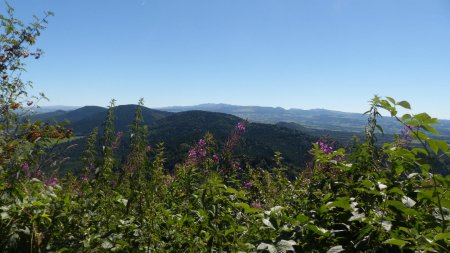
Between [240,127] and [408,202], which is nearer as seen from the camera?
[408,202]

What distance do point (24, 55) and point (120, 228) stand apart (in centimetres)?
620

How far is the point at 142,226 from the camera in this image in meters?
2.93

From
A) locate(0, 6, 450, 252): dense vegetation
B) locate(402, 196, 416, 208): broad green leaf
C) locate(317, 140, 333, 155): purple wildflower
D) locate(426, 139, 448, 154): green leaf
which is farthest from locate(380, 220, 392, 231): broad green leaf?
locate(317, 140, 333, 155): purple wildflower

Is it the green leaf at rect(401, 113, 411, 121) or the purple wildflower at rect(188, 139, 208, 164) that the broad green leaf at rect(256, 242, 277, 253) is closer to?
the green leaf at rect(401, 113, 411, 121)

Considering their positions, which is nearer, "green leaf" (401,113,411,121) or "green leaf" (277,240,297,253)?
"green leaf" (401,113,411,121)

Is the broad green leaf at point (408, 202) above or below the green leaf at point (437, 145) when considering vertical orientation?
below

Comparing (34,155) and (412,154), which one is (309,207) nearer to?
(412,154)

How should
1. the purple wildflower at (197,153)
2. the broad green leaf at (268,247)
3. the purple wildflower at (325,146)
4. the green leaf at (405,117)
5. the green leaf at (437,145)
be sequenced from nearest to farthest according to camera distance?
1. the green leaf at (437,145)
2. the green leaf at (405,117)
3. the broad green leaf at (268,247)
4. the purple wildflower at (197,153)
5. the purple wildflower at (325,146)

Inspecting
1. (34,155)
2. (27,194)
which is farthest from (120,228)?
(34,155)

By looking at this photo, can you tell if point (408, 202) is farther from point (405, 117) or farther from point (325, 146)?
point (325, 146)

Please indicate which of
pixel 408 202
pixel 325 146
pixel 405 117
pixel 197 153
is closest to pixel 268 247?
pixel 408 202

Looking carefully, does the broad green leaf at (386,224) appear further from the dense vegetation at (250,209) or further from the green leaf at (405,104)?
the green leaf at (405,104)

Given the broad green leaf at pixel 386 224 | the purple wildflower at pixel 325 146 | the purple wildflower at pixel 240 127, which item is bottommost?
the purple wildflower at pixel 325 146

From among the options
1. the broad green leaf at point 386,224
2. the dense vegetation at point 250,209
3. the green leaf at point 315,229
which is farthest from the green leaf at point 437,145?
the green leaf at point 315,229
